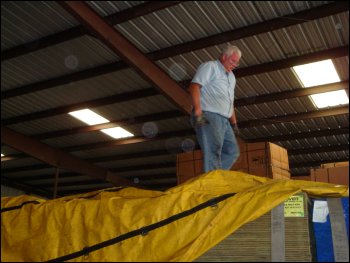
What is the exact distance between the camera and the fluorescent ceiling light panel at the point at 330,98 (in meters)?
8.57

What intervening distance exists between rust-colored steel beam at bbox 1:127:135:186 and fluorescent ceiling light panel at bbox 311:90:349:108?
862 centimetres

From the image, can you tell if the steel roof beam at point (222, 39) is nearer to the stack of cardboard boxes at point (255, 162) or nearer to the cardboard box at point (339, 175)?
the stack of cardboard boxes at point (255, 162)

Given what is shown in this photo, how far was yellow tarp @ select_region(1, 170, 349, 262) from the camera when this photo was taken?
102 inches

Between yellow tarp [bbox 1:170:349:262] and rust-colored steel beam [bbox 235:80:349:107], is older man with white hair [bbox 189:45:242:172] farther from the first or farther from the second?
rust-colored steel beam [bbox 235:80:349:107]

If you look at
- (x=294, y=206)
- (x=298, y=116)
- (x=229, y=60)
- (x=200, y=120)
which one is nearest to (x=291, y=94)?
(x=298, y=116)

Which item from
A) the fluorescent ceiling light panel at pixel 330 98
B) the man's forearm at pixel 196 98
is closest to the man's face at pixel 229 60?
the man's forearm at pixel 196 98

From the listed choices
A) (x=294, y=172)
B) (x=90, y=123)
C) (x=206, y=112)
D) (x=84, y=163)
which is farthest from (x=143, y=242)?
(x=294, y=172)

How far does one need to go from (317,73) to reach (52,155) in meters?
9.04

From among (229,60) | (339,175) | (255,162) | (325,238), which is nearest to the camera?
(325,238)

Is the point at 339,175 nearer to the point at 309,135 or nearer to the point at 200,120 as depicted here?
the point at 200,120

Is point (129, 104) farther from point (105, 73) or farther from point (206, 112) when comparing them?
point (206, 112)

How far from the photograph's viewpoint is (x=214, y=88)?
4.46 metres

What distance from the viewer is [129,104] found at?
31.9ft

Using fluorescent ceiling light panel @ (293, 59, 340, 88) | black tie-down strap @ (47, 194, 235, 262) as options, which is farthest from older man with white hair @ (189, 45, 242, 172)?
fluorescent ceiling light panel @ (293, 59, 340, 88)
